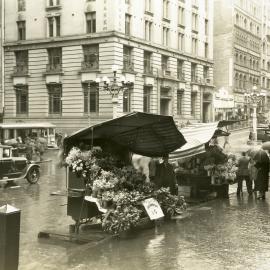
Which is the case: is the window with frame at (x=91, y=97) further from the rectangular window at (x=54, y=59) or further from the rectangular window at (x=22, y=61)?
the rectangular window at (x=22, y=61)

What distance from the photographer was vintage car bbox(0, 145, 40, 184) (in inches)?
841

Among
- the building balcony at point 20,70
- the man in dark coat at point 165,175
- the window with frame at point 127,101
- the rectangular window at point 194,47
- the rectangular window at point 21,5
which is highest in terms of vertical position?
the rectangular window at point 21,5

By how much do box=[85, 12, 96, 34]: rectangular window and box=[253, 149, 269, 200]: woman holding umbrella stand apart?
110ft

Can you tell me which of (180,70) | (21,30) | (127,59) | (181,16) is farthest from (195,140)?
(181,16)

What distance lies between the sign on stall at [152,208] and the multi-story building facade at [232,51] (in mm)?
57244

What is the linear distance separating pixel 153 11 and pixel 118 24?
6.84 meters

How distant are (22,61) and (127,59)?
35.4ft

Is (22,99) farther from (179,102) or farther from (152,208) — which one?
(152,208)

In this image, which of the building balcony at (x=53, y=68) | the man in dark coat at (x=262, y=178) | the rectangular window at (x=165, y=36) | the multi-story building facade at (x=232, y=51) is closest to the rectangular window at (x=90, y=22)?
the building balcony at (x=53, y=68)

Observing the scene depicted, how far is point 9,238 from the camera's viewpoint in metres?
7.40

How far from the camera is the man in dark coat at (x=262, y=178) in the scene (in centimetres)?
1706

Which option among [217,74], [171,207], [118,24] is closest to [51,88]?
[118,24]

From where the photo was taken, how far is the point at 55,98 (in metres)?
50.9

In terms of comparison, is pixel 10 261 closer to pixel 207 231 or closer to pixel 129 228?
pixel 129 228
